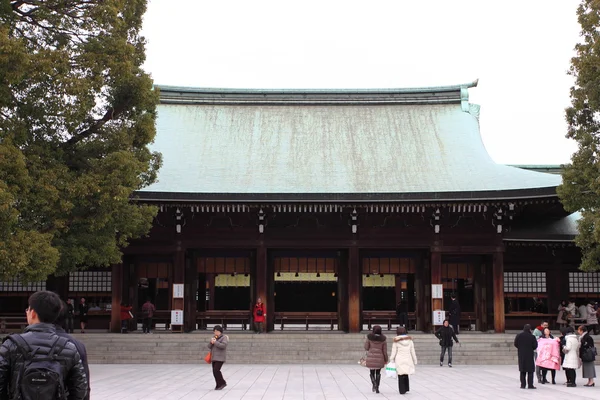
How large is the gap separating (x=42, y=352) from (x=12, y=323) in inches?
784

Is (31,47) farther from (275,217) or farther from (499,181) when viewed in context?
(499,181)

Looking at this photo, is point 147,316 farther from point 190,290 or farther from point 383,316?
point 383,316

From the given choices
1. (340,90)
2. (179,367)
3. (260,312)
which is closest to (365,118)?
(340,90)

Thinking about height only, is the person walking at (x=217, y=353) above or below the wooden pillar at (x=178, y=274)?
below

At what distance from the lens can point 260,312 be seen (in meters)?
22.9

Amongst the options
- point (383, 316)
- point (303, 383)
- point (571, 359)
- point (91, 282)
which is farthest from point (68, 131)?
point (383, 316)

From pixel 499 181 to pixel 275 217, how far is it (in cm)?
792

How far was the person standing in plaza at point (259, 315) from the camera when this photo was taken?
22788 mm

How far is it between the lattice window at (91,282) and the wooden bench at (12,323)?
195 centimetres

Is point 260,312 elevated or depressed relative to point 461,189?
depressed

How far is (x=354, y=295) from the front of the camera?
23.3 m

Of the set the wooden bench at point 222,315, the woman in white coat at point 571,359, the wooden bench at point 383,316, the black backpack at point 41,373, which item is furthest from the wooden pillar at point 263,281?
the black backpack at point 41,373

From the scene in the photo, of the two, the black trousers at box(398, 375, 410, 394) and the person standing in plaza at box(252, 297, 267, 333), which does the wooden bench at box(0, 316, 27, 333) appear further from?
the black trousers at box(398, 375, 410, 394)

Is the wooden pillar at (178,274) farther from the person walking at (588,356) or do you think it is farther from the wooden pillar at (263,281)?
the person walking at (588,356)
